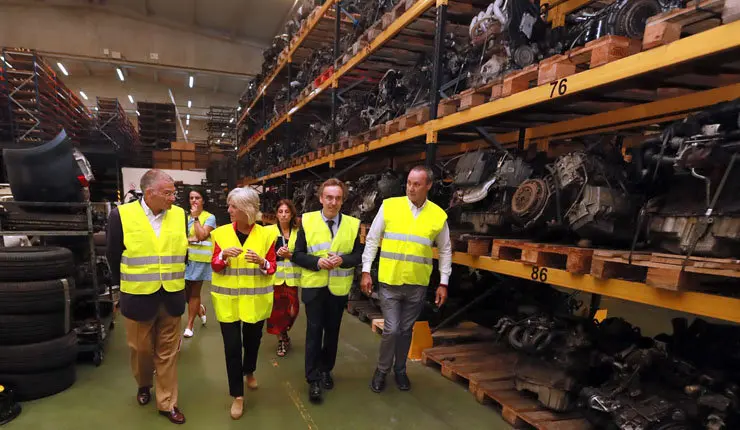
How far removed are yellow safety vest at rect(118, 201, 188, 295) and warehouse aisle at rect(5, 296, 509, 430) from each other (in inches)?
44.0

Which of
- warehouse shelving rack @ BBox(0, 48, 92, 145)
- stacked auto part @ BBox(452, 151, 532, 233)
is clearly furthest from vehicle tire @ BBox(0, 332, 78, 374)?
warehouse shelving rack @ BBox(0, 48, 92, 145)

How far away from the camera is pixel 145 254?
2736mm

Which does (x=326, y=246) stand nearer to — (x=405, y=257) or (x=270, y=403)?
(x=405, y=257)

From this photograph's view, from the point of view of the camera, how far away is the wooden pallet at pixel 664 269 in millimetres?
1918

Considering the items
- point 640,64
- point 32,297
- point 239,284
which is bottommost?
point 32,297

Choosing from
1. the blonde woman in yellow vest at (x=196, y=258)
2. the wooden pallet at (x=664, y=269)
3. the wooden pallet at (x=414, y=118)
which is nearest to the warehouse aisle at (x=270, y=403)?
the blonde woman in yellow vest at (x=196, y=258)

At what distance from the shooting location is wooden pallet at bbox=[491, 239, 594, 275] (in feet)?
8.38

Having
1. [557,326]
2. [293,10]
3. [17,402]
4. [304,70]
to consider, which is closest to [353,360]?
[557,326]

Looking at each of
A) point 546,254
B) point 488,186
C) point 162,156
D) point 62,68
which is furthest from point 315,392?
point 62,68

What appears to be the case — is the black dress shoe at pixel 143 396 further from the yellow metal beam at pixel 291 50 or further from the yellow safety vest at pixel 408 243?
the yellow metal beam at pixel 291 50

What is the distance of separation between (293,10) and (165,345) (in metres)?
16.0

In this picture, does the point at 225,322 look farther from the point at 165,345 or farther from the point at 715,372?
the point at 715,372

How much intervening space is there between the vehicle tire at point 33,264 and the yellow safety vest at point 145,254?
3.83ft

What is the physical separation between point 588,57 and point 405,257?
2.01 metres
